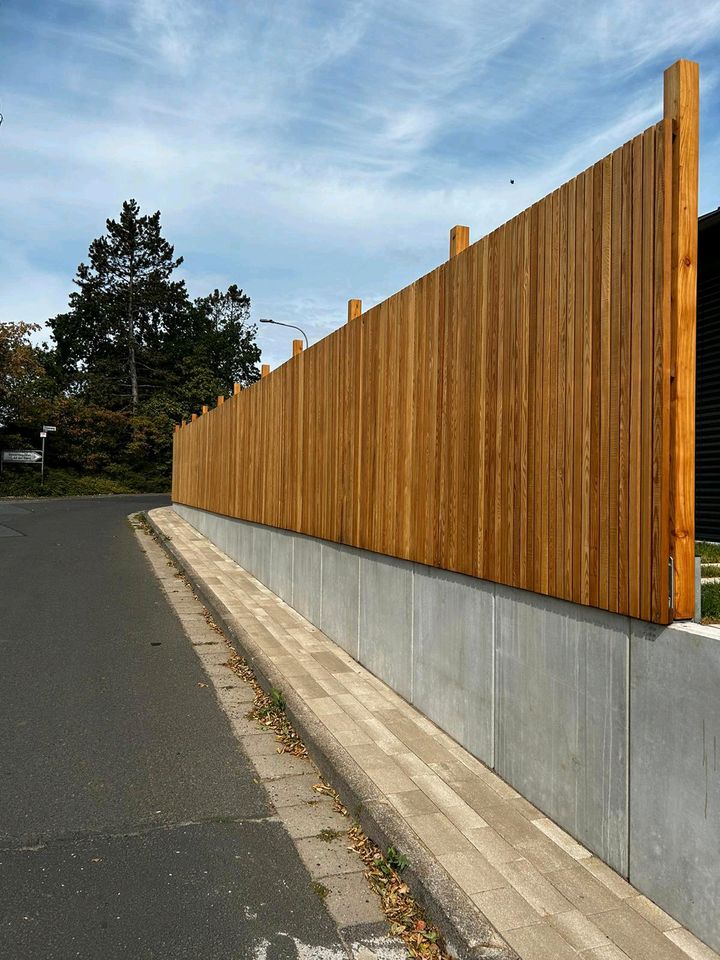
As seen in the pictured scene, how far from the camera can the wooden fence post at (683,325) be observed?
2.67 meters

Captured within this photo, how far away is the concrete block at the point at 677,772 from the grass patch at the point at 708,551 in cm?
367

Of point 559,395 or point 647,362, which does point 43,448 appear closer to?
point 559,395

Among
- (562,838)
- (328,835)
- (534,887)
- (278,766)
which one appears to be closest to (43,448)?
(278,766)

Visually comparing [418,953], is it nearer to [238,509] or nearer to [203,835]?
[203,835]

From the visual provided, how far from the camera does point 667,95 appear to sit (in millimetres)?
2760

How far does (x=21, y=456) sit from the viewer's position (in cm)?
3991

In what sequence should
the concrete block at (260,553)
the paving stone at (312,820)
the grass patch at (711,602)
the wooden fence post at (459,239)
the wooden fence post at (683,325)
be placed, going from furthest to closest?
the concrete block at (260,553)
the wooden fence post at (459,239)
the grass patch at (711,602)
the paving stone at (312,820)
the wooden fence post at (683,325)

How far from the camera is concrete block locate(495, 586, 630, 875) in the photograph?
2.92 meters

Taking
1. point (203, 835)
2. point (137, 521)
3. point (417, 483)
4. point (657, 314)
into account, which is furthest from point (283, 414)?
point (137, 521)

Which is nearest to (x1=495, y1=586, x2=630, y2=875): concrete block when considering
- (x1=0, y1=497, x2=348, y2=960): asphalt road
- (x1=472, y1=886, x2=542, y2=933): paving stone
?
(x1=472, y1=886, x2=542, y2=933): paving stone

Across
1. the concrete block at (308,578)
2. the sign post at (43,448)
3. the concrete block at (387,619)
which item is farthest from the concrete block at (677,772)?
the sign post at (43,448)

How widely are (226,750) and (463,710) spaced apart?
4.82 feet

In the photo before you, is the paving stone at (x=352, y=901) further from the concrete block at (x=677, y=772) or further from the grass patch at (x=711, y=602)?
the grass patch at (x=711, y=602)

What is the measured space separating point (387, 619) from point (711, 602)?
2.14m
